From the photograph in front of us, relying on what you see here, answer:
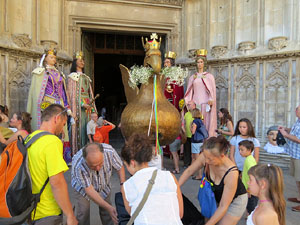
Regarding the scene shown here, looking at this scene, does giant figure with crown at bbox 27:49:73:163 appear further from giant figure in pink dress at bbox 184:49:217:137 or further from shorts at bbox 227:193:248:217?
shorts at bbox 227:193:248:217

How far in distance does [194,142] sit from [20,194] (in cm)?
403

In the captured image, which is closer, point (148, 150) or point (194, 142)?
point (148, 150)

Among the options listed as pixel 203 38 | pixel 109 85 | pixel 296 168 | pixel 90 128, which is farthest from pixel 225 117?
pixel 109 85

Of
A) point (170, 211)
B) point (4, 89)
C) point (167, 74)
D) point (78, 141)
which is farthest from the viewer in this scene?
→ point (78, 141)

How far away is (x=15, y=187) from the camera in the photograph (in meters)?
1.84

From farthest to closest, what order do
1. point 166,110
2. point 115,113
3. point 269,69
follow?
point 115,113, point 269,69, point 166,110

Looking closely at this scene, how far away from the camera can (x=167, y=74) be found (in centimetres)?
349

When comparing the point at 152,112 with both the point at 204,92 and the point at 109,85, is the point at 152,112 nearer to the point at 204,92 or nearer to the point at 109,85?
the point at 204,92

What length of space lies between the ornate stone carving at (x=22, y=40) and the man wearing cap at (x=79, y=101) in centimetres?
112

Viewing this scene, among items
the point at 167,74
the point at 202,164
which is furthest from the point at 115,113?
the point at 202,164

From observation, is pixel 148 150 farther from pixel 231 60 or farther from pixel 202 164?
pixel 231 60

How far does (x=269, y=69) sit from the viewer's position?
6.92m

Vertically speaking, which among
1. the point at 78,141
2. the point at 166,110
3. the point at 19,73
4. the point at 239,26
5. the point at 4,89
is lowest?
the point at 78,141

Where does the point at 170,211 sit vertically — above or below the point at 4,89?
below
